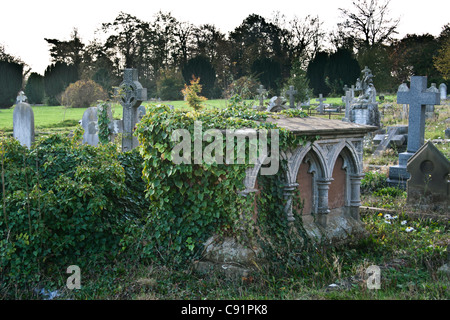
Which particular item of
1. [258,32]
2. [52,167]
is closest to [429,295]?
[52,167]

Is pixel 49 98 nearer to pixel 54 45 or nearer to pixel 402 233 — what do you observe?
pixel 54 45

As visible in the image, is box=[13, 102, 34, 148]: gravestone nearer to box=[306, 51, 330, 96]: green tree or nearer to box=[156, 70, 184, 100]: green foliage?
box=[156, 70, 184, 100]: green foliage

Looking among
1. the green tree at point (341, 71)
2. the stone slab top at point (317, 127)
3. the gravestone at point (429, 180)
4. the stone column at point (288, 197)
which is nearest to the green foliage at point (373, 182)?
the gravestone at point (429, 180)

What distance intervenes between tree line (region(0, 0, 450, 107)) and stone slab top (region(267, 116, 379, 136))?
3161 centimetres

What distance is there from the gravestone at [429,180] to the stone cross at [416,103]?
2.69 meters

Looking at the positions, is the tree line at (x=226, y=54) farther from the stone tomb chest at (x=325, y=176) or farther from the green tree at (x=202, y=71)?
the stone tomb chest at (x=325, y=176)

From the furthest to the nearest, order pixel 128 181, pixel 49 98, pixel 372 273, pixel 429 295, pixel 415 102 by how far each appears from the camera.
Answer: pixel 49 98 → pixel 415 102 → pixel 128 181 → pixel 372 273 → pixel 429 295

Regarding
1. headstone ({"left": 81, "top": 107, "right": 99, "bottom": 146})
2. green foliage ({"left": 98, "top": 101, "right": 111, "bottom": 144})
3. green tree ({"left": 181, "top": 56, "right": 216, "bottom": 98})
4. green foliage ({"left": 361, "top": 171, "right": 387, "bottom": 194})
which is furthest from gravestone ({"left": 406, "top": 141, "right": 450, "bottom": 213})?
green tree ({"left": 181, "top": 56, "right": 216, "bottom": 98})

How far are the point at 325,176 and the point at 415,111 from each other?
561 centimetres

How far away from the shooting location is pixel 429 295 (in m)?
3.98

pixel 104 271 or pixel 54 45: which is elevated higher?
pixel 54 45

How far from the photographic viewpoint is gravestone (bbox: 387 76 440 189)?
9.72m

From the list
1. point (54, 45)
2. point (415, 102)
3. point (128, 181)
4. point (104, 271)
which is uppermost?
point (54, 45)

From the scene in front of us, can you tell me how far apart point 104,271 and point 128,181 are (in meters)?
1.72
